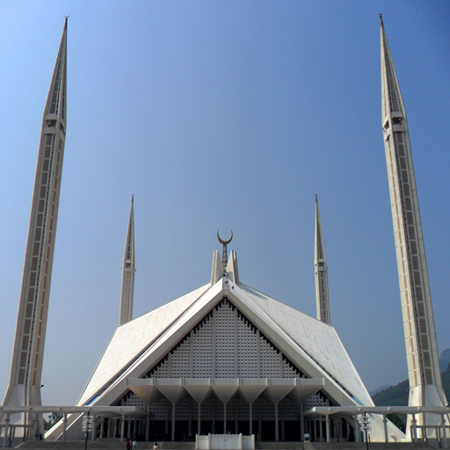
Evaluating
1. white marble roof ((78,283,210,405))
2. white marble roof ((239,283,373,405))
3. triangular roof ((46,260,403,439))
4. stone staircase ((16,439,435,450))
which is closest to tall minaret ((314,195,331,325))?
white marble roof ((239,283,373,405))

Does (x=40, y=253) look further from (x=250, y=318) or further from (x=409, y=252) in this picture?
(x=409, y=252)

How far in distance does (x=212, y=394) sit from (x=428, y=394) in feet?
32.0

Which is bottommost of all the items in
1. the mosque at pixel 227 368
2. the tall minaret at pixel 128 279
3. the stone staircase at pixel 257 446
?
the stone staircase at pixel 257 446

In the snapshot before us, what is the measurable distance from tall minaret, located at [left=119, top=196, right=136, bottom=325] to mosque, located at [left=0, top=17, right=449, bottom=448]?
12.8 metres

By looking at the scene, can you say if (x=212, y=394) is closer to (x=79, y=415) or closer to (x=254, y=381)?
(x=254, y=381)

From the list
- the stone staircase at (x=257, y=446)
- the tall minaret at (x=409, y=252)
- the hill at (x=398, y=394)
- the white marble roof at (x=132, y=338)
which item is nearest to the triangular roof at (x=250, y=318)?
the white marble roof at (x=132, y=338)

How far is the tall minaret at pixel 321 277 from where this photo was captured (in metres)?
42.6

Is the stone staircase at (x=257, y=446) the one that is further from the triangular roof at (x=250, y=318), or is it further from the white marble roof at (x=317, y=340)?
the white marble roof at (x=317, y=340)

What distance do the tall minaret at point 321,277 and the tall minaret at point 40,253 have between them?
24.3 meters

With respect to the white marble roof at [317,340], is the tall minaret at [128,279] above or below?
above

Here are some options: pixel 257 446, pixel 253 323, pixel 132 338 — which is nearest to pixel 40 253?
pixel 132 338

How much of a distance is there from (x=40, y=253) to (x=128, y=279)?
1890 centimetres

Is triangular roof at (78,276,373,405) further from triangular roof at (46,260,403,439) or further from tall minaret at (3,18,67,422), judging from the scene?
tall minaret at (3,18,67,422)

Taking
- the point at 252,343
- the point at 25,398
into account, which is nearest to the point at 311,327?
the point at 252,343
